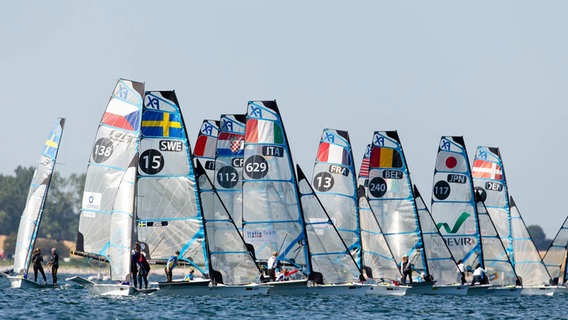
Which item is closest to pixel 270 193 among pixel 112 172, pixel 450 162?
pixel 112 172

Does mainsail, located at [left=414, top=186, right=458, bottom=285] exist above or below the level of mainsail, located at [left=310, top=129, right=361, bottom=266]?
below

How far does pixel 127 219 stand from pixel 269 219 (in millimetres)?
8596

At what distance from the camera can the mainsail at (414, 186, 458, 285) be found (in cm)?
6359

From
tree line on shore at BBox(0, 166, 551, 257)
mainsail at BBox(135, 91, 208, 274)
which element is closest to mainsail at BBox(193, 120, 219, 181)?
mainsail at BBox(135, 91, 208, 274)

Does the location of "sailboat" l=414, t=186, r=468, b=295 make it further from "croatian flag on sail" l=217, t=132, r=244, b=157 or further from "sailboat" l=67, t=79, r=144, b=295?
"sailboat" l=67, t=79, r=144, b=295

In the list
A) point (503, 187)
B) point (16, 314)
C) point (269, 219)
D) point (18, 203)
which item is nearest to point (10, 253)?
point (18, 203)

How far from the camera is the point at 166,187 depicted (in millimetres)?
49406

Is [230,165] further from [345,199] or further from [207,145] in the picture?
[345,199]

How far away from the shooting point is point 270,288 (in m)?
51.9

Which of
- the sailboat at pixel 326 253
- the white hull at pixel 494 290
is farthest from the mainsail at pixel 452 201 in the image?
the sailboat at pixel 326 253

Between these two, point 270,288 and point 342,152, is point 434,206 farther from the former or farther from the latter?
point 270,288

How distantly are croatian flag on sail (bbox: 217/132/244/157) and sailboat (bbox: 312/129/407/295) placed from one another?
4.43 m

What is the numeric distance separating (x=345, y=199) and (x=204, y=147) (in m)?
7.77

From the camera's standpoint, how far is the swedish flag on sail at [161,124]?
4962cm
